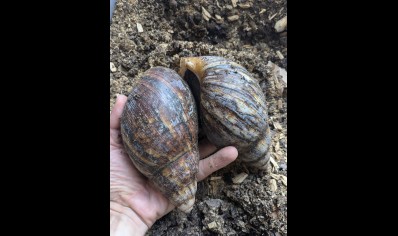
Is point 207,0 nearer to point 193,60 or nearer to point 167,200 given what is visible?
point 193,60

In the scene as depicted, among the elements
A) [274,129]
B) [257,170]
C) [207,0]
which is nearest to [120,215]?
[257,170]

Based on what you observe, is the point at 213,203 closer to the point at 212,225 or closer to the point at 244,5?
the point at 212,225

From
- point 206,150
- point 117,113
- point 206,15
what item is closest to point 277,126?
point 206,150

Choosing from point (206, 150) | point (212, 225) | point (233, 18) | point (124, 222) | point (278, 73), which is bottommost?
point (212, 225)

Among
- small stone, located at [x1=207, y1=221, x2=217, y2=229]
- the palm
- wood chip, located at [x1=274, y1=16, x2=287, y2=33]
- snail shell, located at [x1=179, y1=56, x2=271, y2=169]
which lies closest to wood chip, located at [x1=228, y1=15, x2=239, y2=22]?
wood chip, located at [x1=274, y1=16, x2=287, y2=33]

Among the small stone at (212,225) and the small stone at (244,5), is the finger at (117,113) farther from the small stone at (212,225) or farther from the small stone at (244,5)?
the small stone at (244,5)

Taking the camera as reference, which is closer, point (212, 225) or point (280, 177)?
point (212, 225)

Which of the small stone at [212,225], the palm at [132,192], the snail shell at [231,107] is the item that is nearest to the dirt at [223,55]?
the small stone at [212,225]

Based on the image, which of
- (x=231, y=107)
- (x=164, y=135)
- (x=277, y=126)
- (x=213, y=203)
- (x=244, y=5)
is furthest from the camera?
(x=244, y=5)
